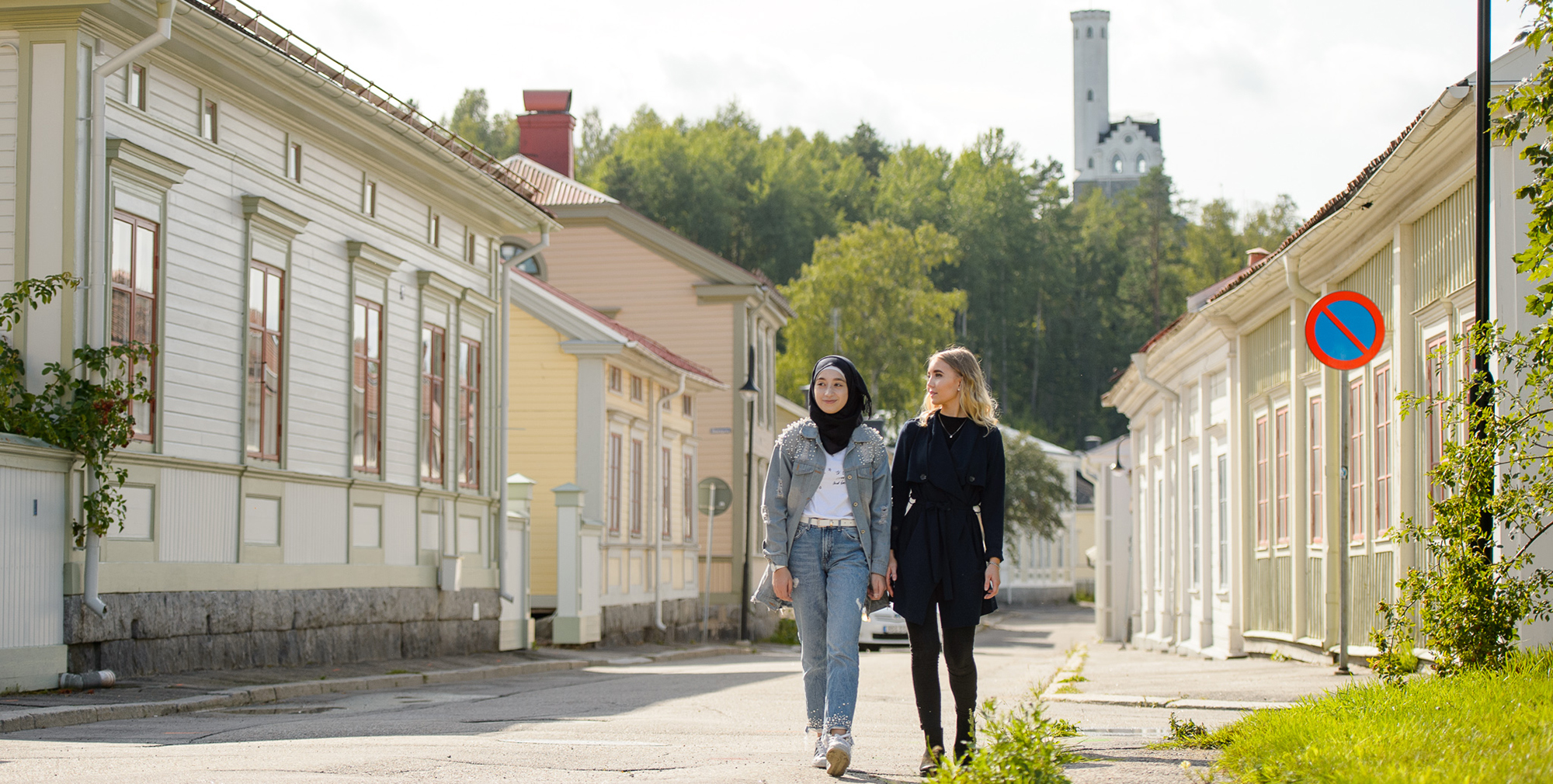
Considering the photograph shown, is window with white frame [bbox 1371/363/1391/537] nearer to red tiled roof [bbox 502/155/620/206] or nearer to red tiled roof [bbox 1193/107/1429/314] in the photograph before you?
red tiled roof [bbox 1193/107/1429/314]

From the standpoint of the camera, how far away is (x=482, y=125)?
8250cm

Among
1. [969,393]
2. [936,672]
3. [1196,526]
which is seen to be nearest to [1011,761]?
[936,672]

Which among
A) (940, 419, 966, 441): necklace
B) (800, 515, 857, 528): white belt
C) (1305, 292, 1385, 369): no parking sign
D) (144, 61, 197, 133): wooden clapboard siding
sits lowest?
(800, 515, 857, 528): white belt

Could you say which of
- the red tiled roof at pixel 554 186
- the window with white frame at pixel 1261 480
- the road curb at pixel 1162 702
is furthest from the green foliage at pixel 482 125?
the road curb at pixel 1162 702

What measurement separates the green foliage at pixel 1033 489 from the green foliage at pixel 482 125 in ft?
81.6

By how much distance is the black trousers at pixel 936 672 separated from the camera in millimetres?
6922

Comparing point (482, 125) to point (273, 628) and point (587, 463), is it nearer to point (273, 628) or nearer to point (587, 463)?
point (587, 463)

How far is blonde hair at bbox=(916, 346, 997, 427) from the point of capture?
709cm

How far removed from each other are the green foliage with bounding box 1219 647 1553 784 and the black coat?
120cm

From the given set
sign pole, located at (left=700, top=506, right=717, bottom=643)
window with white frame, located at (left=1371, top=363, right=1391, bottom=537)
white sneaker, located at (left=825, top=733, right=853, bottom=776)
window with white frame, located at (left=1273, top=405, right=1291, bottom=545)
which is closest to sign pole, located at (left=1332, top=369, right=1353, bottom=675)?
window with white frame, located at (left=1371, top=363, right=1391, bottom=537)

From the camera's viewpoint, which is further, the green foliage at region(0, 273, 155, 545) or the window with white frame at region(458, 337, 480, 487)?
the window with white frame at region(458, 337, 480, 487)

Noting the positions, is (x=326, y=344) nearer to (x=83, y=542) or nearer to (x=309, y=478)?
(x=309, y=478)

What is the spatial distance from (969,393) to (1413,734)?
7.01 feet

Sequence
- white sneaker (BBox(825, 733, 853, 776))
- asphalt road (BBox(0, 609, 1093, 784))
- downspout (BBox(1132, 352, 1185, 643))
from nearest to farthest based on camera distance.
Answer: white sneaker (BBox(825, 733, 853, 776)) → asphalt road (BBox(0, 609, 1093, 784)) → downspout (BBox(1132, 352, 1185, 643))
